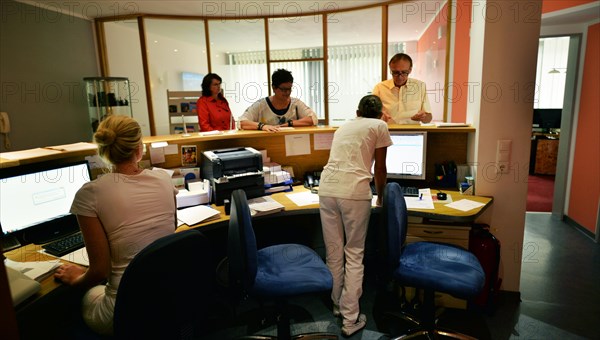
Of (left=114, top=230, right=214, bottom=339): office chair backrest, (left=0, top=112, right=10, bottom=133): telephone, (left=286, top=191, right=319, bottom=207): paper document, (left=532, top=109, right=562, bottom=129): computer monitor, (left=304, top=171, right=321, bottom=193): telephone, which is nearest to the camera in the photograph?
(left=114, top=230, right=214, bottom=339): office chair backrest

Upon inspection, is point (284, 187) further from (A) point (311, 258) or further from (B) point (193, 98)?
(B) point (193, 98)

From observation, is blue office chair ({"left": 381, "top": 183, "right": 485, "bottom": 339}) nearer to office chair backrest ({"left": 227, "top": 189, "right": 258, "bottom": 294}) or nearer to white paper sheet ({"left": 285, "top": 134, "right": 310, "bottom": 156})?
office chair backrest ({"left": 227, "top": 189, "right": 258, "bottom": 294})

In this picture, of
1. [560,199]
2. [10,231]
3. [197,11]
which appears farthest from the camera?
[197,11]

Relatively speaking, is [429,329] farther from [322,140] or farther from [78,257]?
[78,257]

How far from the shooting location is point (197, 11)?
509 centimetres

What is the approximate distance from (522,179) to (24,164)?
9.94 ft

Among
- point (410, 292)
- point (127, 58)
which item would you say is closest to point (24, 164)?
point (410, 292)

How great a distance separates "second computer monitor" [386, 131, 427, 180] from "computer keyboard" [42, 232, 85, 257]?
2094 millimetres

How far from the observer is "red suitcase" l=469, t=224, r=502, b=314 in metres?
2.34

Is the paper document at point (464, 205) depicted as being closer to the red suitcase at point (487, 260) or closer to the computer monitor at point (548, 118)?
the red suitcase at point (487, 260)

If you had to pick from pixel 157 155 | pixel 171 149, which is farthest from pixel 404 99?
pixel 157 155

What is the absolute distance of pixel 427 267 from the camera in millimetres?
1934

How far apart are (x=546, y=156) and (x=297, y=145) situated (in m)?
5.51

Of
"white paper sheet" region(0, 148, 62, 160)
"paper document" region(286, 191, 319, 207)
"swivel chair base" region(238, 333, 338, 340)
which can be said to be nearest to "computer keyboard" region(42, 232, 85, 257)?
"white paper sheet" region(0, 148, 62, 160)
